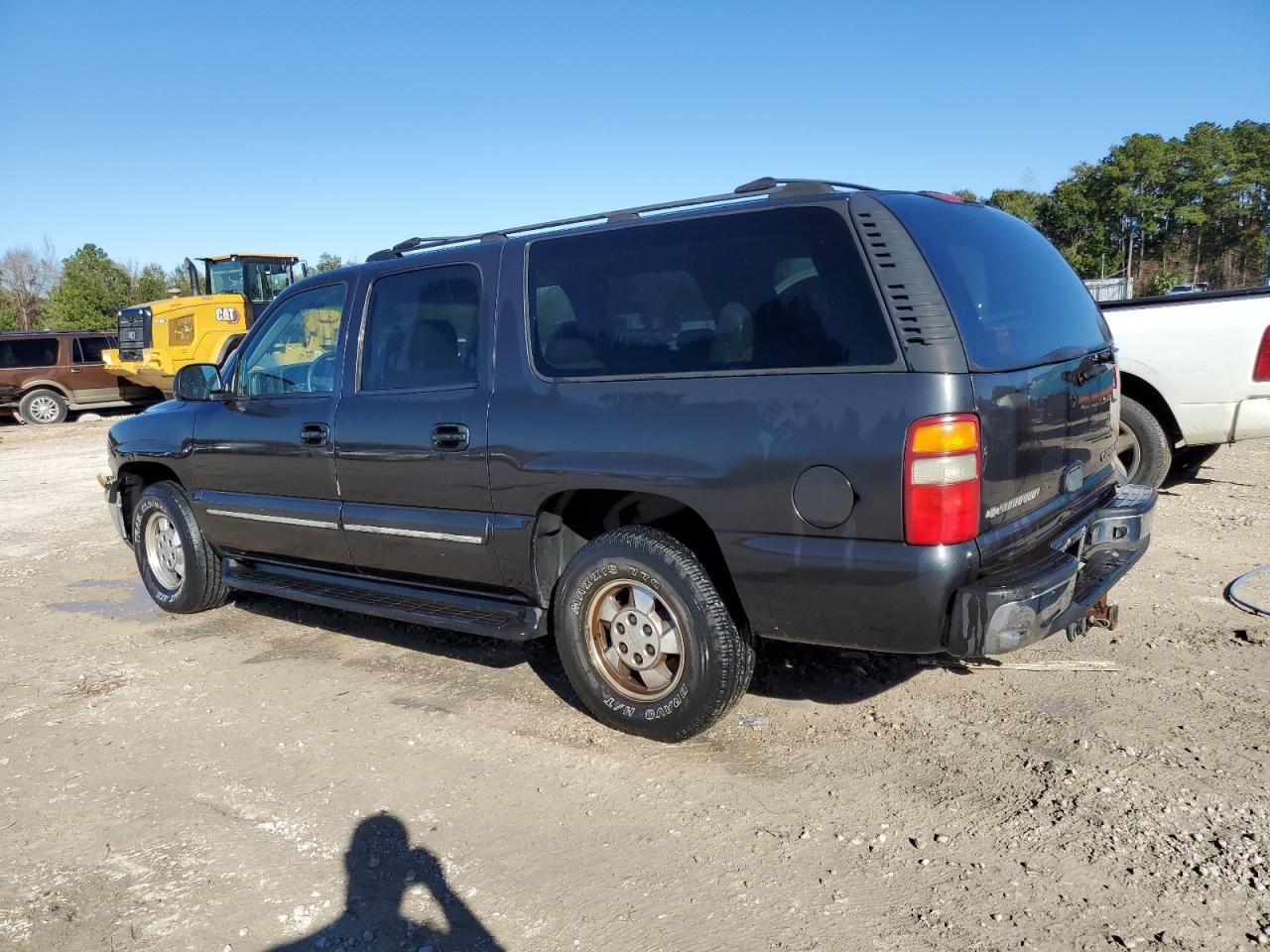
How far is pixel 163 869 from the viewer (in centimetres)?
302

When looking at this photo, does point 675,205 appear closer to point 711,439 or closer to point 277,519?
point 711,439

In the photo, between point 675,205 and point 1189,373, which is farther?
point 1189,373

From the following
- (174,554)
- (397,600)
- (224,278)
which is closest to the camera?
(397,600)

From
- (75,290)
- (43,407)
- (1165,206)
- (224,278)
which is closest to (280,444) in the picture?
(224,278)

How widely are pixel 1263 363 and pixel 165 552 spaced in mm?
7109

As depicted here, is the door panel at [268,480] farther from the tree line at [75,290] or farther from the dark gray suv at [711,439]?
the tree line at [75,290]

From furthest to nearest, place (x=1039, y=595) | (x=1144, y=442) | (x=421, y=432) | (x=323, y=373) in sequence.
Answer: (x=1144, y=442) < (x=323, y=373) < (x=421, y=432) < (x=1039, y=595)

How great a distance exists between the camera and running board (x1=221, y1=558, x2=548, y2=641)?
4.02 m

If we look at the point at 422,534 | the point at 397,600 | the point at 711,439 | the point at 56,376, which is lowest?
the point at 397,600

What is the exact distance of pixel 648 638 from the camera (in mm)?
3629

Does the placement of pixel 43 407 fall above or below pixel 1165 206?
below

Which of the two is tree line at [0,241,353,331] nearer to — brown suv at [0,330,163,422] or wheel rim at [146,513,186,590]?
brown suv at [0,330,163,422]

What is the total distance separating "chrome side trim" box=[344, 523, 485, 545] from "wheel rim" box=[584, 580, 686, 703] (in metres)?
0.65


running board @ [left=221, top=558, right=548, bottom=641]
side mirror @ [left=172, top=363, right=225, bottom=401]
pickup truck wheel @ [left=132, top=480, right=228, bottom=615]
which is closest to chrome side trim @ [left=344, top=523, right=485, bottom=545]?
running board @ [left=221, top=558, right=548, bottom=641]
